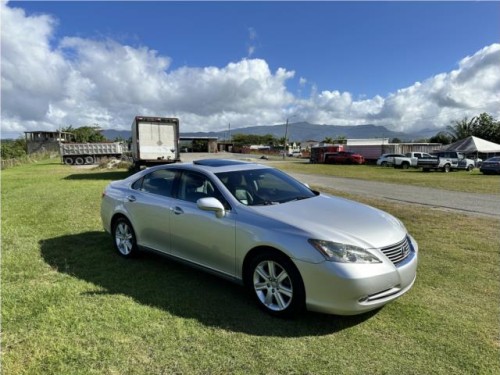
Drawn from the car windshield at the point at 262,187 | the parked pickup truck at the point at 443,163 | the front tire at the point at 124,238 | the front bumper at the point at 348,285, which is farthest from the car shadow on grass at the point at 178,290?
the parked pickup truck at the point at 443,163

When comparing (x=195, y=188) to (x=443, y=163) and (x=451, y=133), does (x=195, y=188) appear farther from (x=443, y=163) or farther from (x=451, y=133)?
(x=451, y=133)

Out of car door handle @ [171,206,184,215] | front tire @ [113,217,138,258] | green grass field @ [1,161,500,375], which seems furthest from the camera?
front tire @ [113,217,138,258]

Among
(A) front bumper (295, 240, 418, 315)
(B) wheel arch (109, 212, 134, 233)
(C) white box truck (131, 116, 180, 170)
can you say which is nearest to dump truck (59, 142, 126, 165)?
(C) white box truck (131, 116, 180, 170)

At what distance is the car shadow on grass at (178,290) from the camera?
368cm

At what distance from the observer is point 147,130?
19062mm

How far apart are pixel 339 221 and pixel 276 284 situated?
0.90 m

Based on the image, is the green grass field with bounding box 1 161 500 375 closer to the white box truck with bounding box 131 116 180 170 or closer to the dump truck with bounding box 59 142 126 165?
the white box truck with bounding box 131 116 180 170

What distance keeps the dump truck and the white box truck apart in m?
21.0

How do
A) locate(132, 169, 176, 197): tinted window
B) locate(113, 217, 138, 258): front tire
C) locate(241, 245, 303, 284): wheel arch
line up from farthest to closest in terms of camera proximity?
locate(113, 217, 138, 258): front tire
locate(132, 169, 176, 197): tinted window
locate(241, 245, 303, 284): wheel arch

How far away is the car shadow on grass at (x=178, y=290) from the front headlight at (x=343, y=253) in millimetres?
714

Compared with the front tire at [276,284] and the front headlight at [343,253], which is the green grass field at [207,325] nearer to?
the front tire at [276,284]

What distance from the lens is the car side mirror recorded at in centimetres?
416

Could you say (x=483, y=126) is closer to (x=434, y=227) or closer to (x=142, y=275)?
(x=434, y=227)

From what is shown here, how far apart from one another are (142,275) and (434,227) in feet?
19.4
